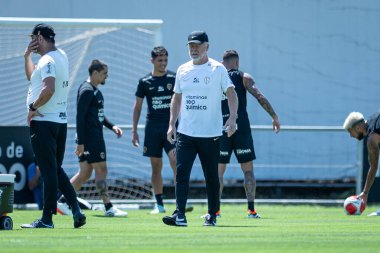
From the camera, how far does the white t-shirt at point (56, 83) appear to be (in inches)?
493

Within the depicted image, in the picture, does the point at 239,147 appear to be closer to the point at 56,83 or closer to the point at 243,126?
the point at 243,126

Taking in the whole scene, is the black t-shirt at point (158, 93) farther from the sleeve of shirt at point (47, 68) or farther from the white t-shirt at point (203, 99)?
the sleeve of shirt at point (47, 68)

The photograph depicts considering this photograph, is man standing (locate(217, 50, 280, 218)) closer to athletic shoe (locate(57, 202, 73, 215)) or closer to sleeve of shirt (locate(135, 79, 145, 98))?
sleeve of shirt (locate(135, 79, 145, 98))

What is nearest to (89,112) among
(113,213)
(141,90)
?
(141,90)

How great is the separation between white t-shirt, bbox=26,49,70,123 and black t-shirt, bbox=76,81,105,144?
132 inches

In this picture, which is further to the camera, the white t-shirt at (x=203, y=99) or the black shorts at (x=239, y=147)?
the black shorts at (x=239, y=147)

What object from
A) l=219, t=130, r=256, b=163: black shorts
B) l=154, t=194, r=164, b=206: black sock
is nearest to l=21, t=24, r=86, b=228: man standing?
l=219, t=130, r=256, b=163: black shorts

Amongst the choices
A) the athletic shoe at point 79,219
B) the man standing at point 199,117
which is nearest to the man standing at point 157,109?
the man standing at point 199,117

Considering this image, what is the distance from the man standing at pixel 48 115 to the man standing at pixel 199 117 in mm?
1238

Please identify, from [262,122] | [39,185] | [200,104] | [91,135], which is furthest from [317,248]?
[262,122]

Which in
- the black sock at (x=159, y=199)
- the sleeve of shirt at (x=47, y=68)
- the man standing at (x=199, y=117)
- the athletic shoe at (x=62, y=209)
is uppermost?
the sleeve of shirt at (x=47, y=68)

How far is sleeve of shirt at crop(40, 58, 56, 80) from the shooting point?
12.5 meters

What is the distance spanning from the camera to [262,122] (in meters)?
21.1

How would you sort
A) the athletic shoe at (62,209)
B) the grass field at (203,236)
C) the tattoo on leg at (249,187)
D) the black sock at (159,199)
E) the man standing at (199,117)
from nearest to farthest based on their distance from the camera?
the grass field at (203,236)
the man standing at (199,117)
the tattoo on leg at (249,187)
the athletic shoe at (62,209)
the black sock at (159,199)
